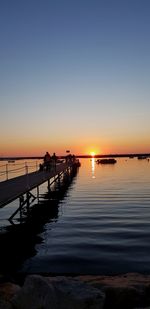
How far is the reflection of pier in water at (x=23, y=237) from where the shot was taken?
15769mm

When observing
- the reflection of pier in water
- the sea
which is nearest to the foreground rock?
the sea

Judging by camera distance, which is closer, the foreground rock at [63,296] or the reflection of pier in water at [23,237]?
the foreground rock at [63,296]

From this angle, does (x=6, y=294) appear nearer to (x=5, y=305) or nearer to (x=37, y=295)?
(x=5, y=305)

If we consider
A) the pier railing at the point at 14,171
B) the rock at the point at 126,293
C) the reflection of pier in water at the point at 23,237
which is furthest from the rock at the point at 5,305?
the pier railing at the point at 14,171

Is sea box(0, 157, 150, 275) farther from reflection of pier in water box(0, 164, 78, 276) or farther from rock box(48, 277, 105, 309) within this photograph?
rock box(48, 277, 105, 309)

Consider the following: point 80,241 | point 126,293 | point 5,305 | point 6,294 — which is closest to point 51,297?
point 5,305

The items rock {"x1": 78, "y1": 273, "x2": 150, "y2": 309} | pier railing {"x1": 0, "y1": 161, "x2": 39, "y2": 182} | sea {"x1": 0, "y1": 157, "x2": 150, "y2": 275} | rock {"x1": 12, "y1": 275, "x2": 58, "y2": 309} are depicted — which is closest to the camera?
rock {"x1": 12, "y1": 275, "x2": 58, "y2": 309}

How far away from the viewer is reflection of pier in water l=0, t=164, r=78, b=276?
51.7 ft

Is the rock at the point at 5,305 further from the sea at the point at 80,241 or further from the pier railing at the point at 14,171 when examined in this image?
the pier railing at the point at 14,171

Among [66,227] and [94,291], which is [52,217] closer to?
[66,227]

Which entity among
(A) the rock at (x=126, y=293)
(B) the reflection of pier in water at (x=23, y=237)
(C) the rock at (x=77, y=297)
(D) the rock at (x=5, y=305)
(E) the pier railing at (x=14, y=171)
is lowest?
(B) the reflection of pier in water at (x=23, y=237)

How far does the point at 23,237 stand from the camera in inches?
799

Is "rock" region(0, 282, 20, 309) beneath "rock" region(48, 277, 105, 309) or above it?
beneath

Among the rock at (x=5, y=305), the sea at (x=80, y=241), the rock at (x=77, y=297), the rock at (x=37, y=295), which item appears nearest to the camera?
the rock at (x=37, y=295)
